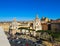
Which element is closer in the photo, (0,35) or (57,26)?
(0,35)

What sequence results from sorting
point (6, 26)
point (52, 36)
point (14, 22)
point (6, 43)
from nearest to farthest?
1. point (6, 43)
2. point (52, 36)
3. point (14, 22)
4. point (6, 26)

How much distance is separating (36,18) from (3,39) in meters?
34.4

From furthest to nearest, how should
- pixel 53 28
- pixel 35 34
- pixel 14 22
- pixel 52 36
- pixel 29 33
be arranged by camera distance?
1. pixel 53 28
2. pixel 14 22
3. pixel 29 33
4. pixel 35 34
5. pixel 52 36

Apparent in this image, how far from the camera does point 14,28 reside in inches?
1380

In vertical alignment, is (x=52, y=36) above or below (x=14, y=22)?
below

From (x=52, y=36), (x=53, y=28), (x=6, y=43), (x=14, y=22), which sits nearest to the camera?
(x=6, y=43)

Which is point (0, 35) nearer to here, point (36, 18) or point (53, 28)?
point (36, 18)

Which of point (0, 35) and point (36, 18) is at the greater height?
point (36, 18)

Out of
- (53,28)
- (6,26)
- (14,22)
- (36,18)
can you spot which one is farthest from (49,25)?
(6,26)

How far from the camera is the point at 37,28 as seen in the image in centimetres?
3441

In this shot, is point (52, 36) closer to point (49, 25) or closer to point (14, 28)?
point (14, 28)

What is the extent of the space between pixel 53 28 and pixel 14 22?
343 inches

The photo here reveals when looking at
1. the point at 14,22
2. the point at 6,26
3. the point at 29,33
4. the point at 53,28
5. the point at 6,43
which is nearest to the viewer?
the point at 6,43

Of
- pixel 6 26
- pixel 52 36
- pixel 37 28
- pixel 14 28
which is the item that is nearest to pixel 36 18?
pixel 37 28
